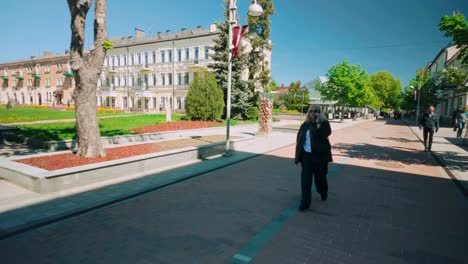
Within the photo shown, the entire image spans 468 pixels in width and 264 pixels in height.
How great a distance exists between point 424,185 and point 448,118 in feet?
123

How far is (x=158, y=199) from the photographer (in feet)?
17.7

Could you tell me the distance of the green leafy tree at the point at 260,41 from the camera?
2831 cm

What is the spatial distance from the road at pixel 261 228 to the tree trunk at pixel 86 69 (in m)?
3.20

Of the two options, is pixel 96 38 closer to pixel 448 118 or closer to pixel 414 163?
pixel 414 163

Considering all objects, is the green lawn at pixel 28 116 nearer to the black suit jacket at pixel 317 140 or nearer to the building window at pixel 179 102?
the building window at pixel 179 102

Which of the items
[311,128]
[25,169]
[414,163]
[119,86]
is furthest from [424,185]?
[119,86]

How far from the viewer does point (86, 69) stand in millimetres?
7180

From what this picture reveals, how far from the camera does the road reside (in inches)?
133

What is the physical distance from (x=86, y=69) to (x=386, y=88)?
88709 mm

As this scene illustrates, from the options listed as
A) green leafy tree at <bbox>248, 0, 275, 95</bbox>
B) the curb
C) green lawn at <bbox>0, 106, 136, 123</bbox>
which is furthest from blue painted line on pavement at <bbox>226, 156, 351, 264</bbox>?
green leafy tree at <bbox>248, 0, 275, 95</bbox>

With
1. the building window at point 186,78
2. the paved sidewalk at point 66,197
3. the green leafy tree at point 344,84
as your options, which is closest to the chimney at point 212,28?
the building window at point 186,78

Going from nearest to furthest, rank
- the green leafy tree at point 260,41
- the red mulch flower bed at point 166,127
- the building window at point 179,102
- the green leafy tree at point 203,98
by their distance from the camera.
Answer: the red mulch flower bed at point 166,127, the green leafy tree at point 203,98, the green leafy tree at point 260,41, the building window at point 179,102

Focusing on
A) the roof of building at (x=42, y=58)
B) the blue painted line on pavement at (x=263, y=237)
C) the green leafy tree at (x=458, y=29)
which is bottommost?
the blue painted line on pavement at (x=263, y=237)

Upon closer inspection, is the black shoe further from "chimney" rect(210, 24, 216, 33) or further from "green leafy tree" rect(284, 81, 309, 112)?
"green leafy tree" rect(284, 81, 309, 112)
